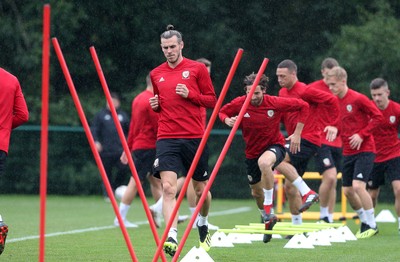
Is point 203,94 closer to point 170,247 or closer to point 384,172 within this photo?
point 170,247

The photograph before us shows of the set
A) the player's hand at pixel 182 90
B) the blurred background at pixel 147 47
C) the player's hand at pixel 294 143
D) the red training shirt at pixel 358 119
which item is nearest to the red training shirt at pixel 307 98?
the red training shirt at pixel 358 119

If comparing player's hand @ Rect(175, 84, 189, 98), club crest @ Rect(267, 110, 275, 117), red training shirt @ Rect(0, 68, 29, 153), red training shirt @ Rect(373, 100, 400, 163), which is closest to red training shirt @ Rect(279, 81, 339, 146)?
red training shirt @ Rect(373, 100, 400, 163)

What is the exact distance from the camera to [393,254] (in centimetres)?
1116

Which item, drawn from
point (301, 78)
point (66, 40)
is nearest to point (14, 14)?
point (66, 40)

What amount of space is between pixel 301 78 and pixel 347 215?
400 inches

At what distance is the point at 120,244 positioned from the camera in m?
12.2

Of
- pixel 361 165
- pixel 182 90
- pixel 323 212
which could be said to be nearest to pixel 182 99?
pixel 182 90

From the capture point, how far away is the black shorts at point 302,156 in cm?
1451

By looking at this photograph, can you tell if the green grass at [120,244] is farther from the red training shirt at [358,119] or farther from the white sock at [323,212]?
the red training shirt at [358,119]

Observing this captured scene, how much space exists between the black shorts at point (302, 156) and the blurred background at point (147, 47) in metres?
10.9

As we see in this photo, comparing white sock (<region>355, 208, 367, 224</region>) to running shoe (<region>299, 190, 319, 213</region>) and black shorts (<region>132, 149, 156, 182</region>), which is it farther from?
black shorts (<region>132, 149, 156, 182</region>)

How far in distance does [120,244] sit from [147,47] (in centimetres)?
1656

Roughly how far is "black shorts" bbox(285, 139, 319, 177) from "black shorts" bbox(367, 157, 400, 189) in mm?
1081

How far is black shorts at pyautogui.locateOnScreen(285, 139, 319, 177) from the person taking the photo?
14.5 m
